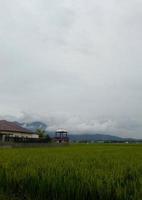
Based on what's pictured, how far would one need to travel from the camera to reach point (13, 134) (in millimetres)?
57031

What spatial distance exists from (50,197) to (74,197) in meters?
0.64

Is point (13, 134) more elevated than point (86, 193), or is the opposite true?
point (13, 134)

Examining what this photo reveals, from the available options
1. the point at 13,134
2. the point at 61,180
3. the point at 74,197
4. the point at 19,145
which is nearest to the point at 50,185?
the point at 61,180

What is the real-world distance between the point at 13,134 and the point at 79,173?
5018 cm

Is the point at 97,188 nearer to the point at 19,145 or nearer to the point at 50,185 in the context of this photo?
the point at 50,185

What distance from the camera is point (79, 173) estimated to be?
8.08 m

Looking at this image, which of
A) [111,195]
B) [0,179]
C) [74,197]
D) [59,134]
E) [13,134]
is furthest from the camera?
[59,134]

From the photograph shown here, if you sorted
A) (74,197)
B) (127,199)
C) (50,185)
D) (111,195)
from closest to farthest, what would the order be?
(127,199)
(111,195)
(74,197)
(50,185)

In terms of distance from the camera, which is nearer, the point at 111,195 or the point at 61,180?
the point at 111,195

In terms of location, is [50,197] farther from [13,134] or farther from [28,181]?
[13,134]

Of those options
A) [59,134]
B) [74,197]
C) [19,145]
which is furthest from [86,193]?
[59,134]

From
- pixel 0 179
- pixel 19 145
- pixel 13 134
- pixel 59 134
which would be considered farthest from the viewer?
pixel 59 134

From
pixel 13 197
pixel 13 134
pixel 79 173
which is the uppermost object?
pixel 13 134

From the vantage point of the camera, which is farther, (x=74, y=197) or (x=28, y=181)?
(x=28, y=181)
